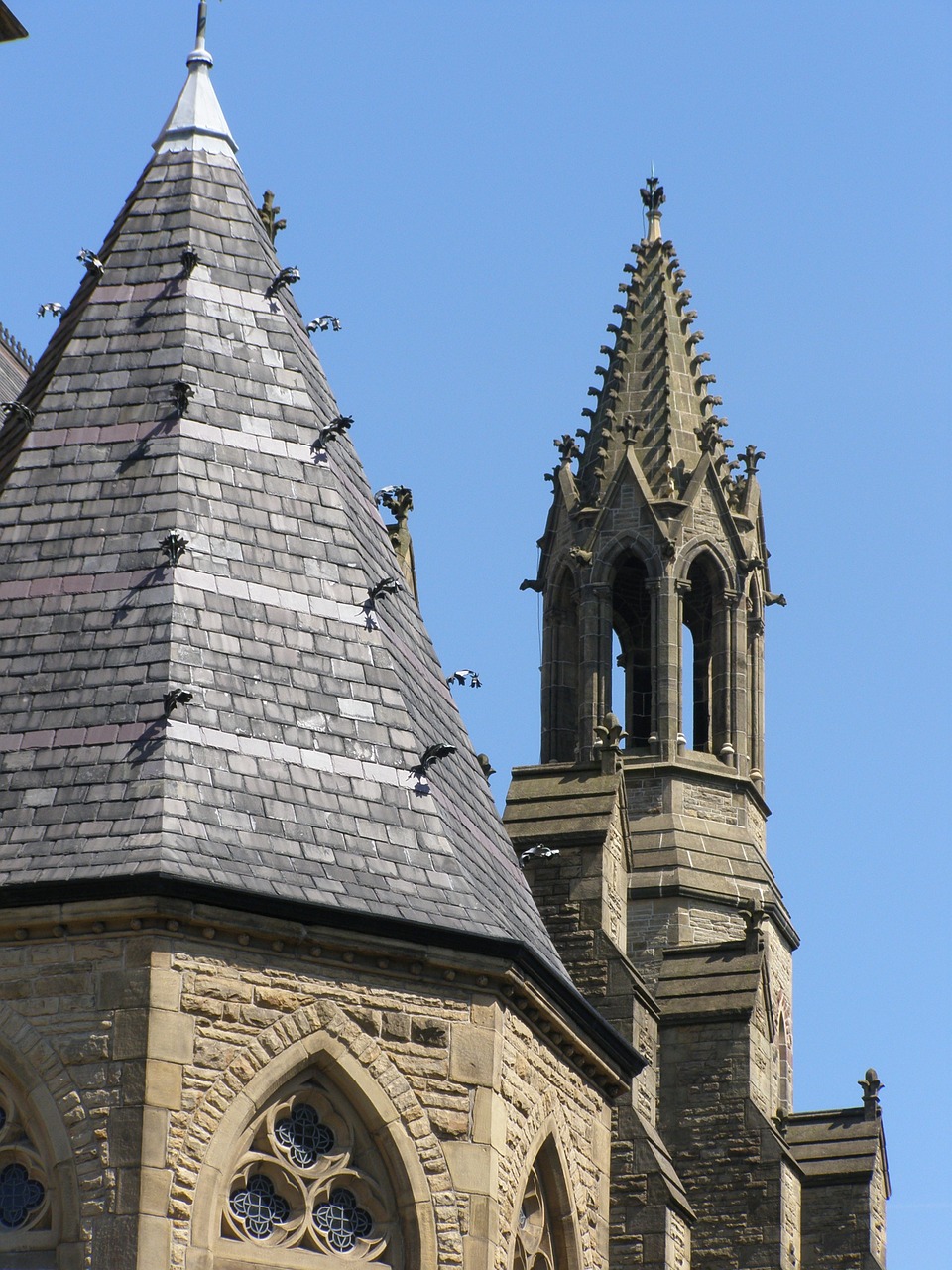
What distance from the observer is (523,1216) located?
21.1 m

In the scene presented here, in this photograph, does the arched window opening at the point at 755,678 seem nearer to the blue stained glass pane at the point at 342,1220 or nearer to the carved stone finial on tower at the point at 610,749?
the carved stone finial on tower at the point at 610,749

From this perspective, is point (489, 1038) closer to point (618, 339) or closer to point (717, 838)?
point (717, 838)

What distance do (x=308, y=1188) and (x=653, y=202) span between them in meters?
31.7

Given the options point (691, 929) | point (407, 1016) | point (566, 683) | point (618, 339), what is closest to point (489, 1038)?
point (407, 1016)

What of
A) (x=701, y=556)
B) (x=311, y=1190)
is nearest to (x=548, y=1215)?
(x=311, y=1190)

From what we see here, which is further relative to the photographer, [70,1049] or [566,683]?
[566,683]

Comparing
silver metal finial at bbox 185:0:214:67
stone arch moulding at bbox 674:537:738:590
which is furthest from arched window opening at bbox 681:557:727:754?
silver metal finial at bbox 185:0:214:67

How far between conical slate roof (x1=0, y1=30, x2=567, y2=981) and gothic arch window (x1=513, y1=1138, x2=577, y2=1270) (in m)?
1.48

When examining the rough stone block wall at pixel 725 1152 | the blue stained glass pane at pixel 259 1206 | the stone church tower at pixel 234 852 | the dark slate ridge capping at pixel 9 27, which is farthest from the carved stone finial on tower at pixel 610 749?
the blue stained glass pane at pixel 259 1206

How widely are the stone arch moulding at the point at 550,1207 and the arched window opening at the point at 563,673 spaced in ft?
70.9

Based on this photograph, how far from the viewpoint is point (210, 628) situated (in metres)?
21.4

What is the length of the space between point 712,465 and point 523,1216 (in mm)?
24675

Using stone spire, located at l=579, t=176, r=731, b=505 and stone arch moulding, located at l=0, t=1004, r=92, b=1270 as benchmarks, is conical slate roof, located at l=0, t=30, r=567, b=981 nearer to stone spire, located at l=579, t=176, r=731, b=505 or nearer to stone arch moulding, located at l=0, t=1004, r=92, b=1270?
stone arch moulding, located at l=0, t=1004, r=92, b=1270

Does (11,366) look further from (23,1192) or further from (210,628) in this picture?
(23,1192)
